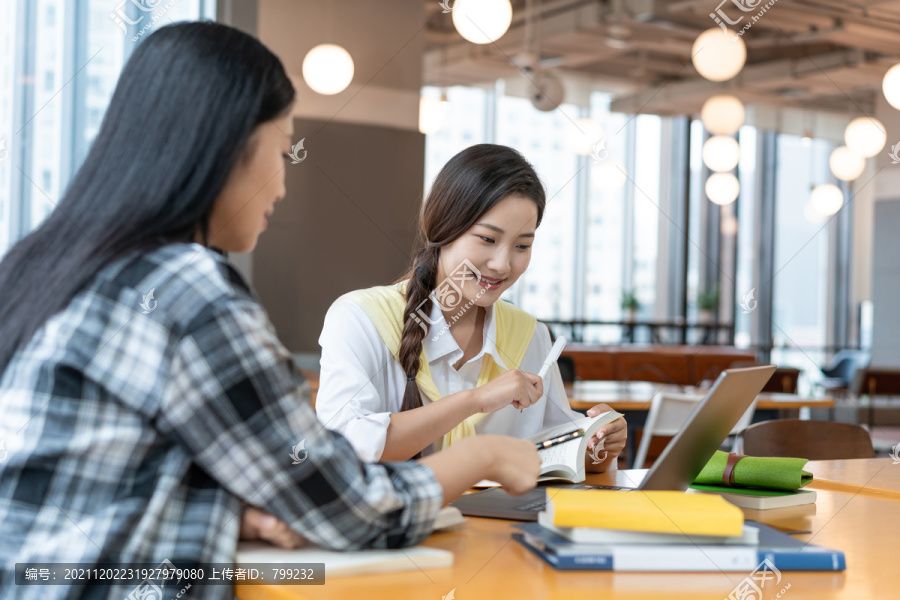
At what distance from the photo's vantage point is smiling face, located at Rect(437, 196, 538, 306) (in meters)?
1.94

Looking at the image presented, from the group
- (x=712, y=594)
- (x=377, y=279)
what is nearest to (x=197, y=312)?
(x=712, y=594)

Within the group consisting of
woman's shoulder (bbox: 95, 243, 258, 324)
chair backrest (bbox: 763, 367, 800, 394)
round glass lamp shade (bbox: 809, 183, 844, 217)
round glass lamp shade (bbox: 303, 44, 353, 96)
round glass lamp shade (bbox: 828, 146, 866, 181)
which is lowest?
chair backrest (bbox: 763, 367, 800, 394)

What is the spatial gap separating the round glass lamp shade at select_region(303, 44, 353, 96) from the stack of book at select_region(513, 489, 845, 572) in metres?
4.24

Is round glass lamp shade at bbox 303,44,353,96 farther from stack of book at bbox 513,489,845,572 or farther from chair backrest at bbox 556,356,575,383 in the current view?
stack of book at bbox 513,489,845,572

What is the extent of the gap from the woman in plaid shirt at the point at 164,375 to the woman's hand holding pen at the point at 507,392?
1.97ft

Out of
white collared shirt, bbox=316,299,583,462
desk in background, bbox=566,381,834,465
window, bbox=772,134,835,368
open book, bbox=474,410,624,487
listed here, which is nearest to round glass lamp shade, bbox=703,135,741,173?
desk in background, bbox=566,381,834,465

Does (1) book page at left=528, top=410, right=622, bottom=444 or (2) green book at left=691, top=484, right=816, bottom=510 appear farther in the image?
(1) book page at left=528, top=410, right=622, bottom=444

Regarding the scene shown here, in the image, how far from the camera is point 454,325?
81.0 inches

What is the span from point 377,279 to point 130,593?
4932 mm

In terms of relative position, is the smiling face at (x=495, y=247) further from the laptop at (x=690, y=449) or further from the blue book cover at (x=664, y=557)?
the blue book cover at (x=664, y=557)

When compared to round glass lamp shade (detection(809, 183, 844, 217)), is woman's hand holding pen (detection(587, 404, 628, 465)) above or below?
below

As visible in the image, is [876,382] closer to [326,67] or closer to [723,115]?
[723,115]

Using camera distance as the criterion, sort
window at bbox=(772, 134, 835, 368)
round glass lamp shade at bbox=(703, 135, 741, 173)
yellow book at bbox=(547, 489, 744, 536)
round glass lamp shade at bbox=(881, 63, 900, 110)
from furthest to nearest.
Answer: window at bbox=(772, 134, 835, 368)
round glass lamp shade at bbox=(703, 135, 741, 173)
round glass lamp shade at bbox=(881, 63, 900, 110)
yellow book at bbox=(547, 489, 744, 536)

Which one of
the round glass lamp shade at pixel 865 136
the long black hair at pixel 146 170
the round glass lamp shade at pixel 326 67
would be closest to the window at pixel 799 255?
the round glass lamp shade at pixel 865 136
